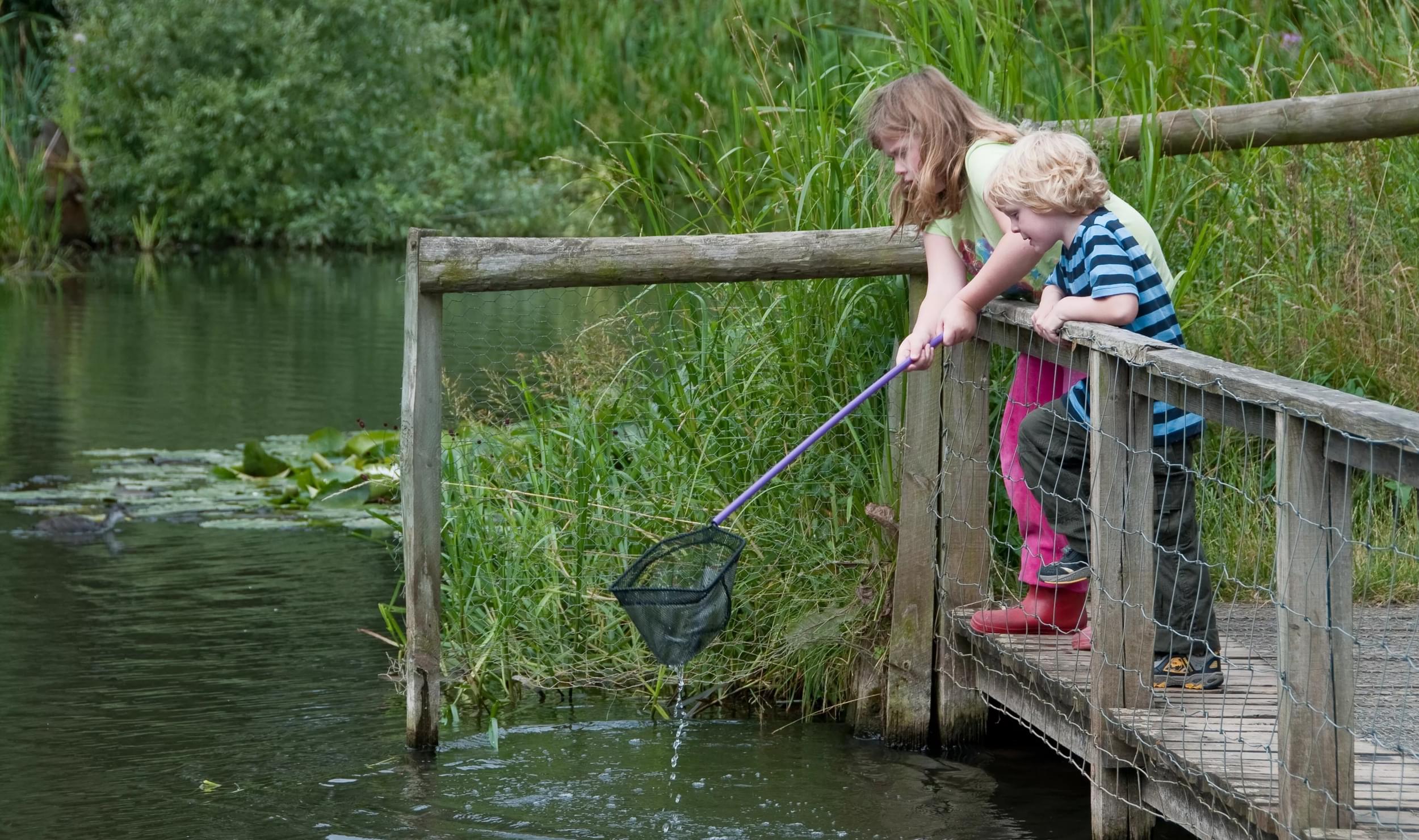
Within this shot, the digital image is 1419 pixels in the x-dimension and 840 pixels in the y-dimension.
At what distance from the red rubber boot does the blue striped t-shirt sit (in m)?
0.53

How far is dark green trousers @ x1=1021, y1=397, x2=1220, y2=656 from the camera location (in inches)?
140

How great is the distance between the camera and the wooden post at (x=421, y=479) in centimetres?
408

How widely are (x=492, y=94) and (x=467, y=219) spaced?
7.89ft

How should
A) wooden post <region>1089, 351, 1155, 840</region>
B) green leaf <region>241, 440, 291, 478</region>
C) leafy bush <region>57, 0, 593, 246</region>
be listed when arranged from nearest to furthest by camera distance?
wooden post <region>1089, 351, 1155, 840</region>, green leaf <region>241, 440, 291, 478</region>, leafy bush <region>57, 0, 593, 246</region>

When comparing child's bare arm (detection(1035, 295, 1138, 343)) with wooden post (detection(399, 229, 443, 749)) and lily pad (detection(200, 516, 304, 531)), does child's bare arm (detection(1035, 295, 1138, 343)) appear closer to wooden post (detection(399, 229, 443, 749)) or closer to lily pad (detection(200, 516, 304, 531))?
wooden post (detection(399, 229, 443, 749))

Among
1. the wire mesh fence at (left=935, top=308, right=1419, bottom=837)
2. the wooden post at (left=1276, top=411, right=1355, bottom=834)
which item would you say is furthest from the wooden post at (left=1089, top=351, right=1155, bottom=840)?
the wooden post at (left=1276, top=411, right=1355, bottom=834)

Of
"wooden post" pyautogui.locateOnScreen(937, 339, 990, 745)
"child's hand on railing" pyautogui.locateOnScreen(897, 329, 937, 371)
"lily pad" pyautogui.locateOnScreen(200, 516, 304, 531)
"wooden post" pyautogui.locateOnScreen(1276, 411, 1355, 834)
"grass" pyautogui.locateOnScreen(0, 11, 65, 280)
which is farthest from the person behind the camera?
"grass" pyautogui.locateOnScreen(0, 11, 65, 280)

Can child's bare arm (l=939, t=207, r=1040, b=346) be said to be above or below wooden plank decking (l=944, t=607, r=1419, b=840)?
above

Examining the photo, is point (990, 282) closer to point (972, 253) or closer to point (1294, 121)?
point (972, 253)

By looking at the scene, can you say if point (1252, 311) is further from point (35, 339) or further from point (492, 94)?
point (492, 94)

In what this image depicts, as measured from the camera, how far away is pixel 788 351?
4.60m

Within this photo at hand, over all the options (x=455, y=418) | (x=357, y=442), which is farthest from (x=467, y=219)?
(x=455, y=418)

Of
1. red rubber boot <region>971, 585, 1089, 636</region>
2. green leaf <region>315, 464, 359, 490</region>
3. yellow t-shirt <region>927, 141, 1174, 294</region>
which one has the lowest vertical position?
red rubber boot <region>971, 585, 1089, 636</region>

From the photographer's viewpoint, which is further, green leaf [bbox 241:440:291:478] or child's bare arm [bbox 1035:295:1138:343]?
green leaf [bbox 241:440:291:478]
